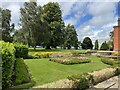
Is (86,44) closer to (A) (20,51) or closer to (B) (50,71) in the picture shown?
(A) (20,51)

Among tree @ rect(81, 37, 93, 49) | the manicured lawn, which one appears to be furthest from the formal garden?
tree @ rect(81, 37, 93, 49)

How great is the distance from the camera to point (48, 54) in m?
20.7

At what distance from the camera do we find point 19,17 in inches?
1318

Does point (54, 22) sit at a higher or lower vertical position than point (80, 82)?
higher

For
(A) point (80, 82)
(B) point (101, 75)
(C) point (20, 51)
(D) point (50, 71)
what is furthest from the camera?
(C) point (20, 51)

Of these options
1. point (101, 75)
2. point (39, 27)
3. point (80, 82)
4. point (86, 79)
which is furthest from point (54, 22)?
point (80, 82)

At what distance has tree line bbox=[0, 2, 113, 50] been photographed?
32.7 metres

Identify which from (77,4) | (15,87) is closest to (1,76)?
(15,87)

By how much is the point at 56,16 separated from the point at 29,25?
30.7 ft

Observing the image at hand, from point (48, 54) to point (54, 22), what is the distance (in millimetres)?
19012

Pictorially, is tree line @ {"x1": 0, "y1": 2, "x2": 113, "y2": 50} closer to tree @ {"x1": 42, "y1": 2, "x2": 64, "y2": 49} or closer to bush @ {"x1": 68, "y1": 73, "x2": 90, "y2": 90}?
tree @ {"x1": 42, "y1": 2, "x2": 64, "y2": 49}

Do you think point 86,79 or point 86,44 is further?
point 86,44

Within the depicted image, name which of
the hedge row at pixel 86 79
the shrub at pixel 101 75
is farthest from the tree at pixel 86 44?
the hedge row at pixel 86 79

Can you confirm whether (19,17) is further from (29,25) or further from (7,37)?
(7,37)
